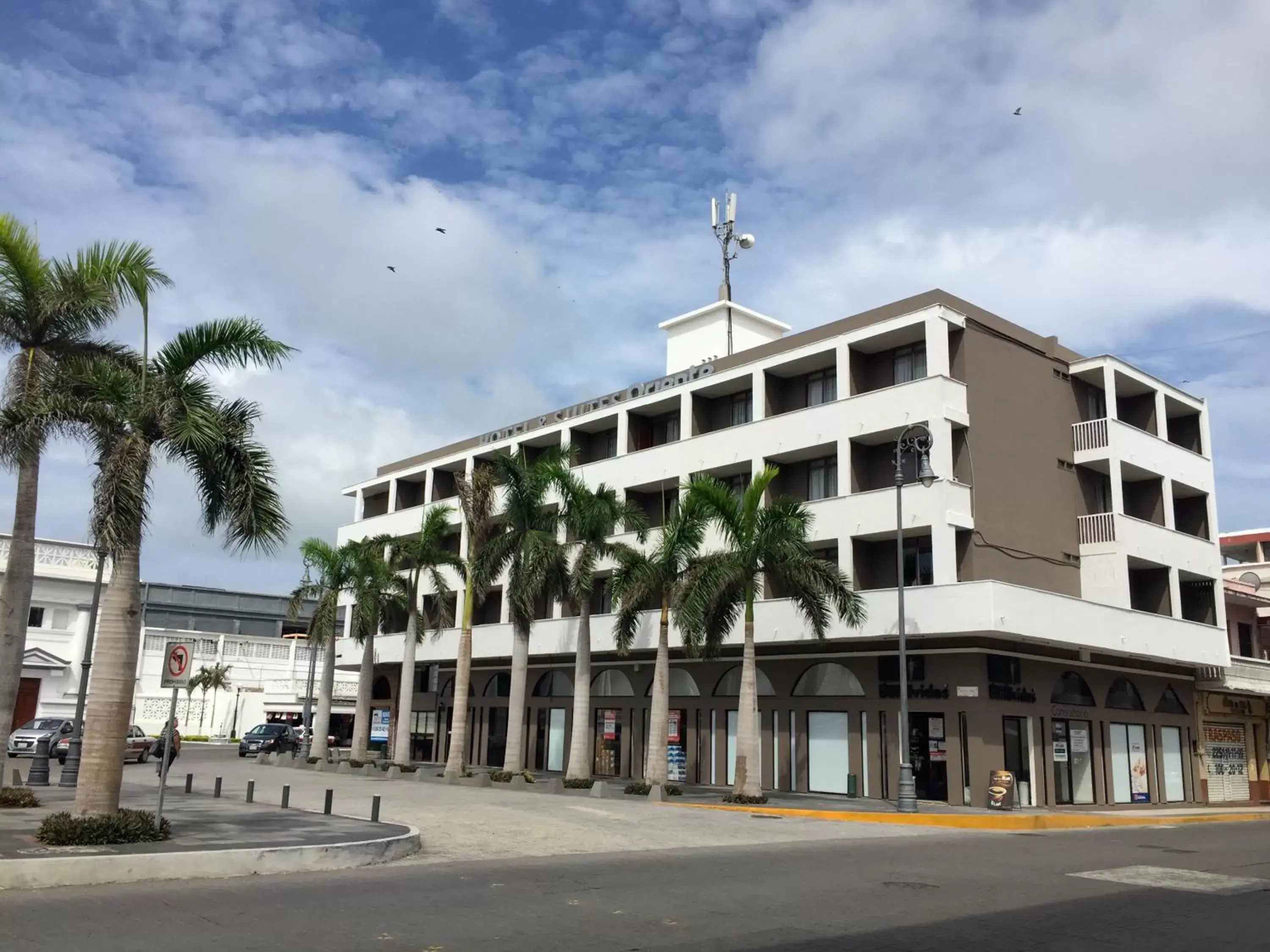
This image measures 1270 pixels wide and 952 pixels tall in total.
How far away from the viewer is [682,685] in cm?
3888

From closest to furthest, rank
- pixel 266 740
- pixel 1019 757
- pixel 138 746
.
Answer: pixel 1019 757 < pixel 138 746 < pixel 266 740

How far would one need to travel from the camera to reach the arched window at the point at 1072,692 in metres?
33.2

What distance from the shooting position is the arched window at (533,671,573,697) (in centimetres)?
4412

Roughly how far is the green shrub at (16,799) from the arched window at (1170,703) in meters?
33.6

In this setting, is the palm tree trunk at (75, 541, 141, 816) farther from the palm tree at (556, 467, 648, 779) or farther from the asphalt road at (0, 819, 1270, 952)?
the palm tree at (556, 467, 648, 779)

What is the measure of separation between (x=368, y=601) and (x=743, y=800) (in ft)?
62.7

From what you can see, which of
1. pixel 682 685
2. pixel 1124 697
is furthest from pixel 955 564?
pixel 682 685

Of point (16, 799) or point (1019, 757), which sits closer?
point (16, 799)

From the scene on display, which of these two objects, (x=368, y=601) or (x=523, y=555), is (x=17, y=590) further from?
(x=368, y=601)

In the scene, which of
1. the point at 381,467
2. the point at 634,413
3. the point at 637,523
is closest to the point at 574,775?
the point at 637,523

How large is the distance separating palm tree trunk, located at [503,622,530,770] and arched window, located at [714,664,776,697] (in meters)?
6.94

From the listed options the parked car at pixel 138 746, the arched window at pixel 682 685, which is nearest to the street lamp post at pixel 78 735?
the parked car at pixel 138 746

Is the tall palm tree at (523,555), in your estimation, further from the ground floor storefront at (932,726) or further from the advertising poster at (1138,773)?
the advertising poster at (1138,773)

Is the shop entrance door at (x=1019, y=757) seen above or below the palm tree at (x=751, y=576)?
below
